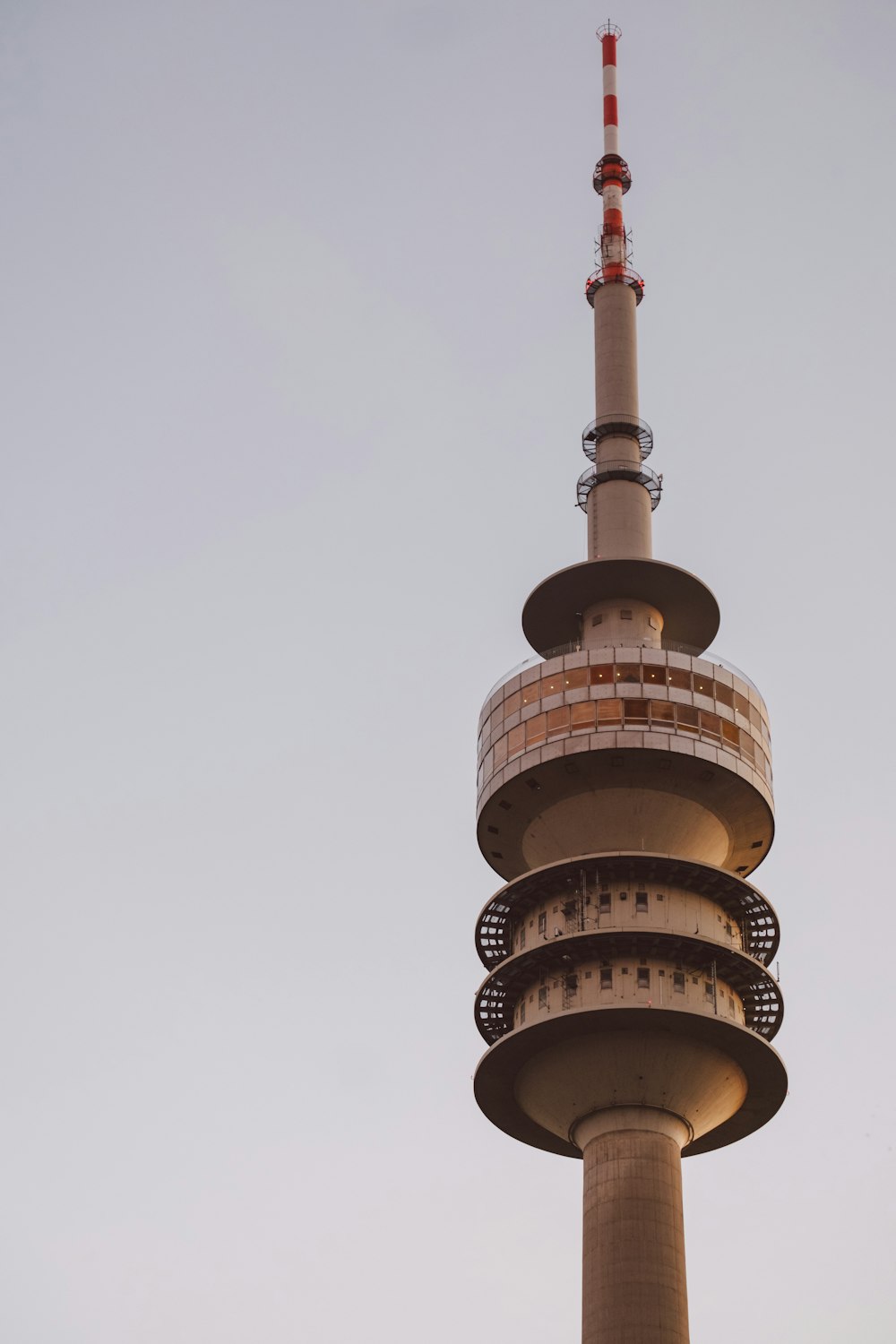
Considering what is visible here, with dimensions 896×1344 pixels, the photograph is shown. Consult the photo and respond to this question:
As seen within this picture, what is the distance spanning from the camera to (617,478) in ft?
286

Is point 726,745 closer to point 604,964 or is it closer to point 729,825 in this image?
point 729,825

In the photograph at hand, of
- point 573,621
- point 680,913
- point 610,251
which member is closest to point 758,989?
point 680,913

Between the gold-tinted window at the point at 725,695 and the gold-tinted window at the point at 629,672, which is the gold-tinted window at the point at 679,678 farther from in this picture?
the gold-tinted window at the point at 725,695

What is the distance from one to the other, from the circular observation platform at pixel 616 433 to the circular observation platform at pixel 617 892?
26649mm

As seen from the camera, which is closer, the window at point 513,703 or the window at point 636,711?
the window at point 636,711

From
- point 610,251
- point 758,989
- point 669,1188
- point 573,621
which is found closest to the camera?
point 669,1188

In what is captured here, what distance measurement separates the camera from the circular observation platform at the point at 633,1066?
67875 mm

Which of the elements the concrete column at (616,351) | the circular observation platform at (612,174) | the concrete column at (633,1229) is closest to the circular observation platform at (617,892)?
the concrete column at (633,1229)

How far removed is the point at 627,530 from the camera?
84938 millimetres

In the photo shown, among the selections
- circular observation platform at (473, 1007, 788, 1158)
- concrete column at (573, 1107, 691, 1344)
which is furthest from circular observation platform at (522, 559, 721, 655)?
concrete column at (573, 1107, 691, 1344)

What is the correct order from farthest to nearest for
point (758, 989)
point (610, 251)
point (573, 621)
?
point (610, 251) → point (573, 621) → point (758, 989)

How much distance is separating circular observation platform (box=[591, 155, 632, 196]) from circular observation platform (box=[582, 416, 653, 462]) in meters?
18.2

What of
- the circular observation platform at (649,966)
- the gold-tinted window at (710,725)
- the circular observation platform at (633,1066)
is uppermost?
the gold-tinted window at (710,725)

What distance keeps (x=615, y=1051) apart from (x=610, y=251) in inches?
1894
